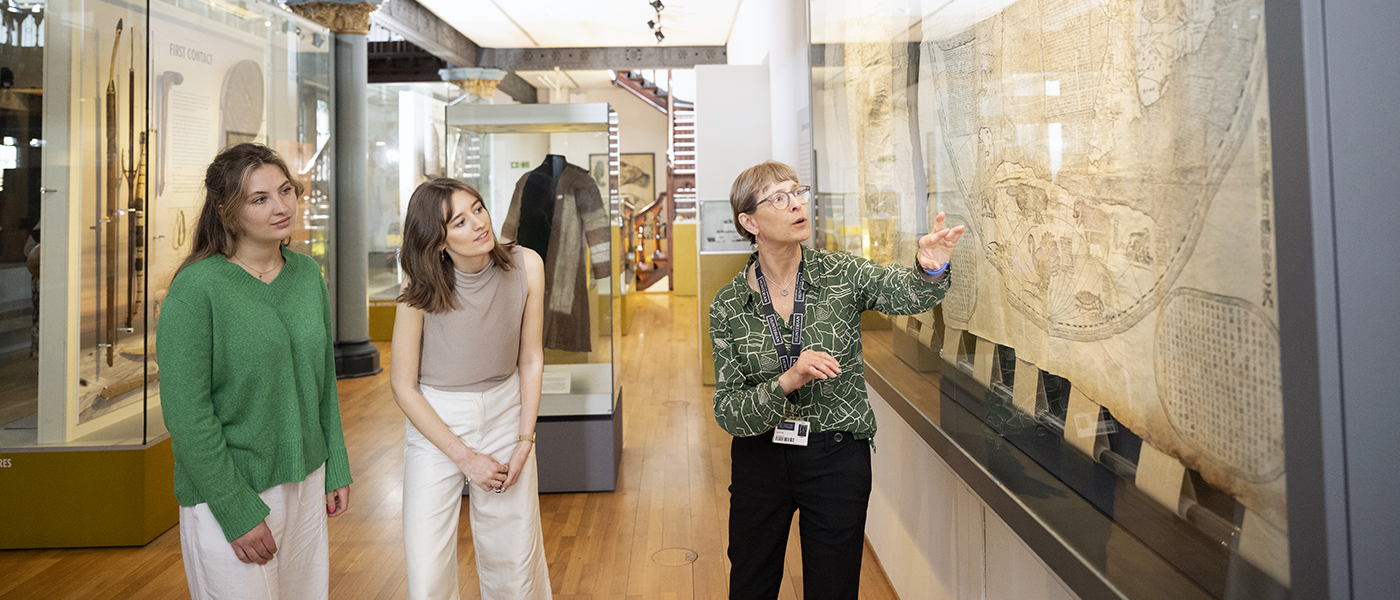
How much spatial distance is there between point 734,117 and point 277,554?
5.94 meters

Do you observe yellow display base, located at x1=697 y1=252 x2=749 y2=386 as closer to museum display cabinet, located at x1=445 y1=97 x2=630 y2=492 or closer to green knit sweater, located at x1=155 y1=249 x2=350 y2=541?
museum display cabinet, located at x1=445 y1=97 x2=630 y2=492

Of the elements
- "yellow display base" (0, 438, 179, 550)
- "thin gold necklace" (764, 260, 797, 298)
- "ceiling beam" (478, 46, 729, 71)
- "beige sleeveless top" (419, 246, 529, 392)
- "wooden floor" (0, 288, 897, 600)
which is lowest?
"wooden floor" (0, 288, 897, 600)

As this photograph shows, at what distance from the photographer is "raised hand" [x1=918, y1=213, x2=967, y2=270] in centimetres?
150

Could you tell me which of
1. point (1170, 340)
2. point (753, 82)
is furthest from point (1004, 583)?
point (753, 82)

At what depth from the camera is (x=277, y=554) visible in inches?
66.7

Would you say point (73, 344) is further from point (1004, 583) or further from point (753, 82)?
point (753, 82)

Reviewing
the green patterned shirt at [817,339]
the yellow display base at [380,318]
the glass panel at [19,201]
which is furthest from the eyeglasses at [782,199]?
the yellow display base at [380,318]

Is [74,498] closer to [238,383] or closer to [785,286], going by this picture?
[238,383]

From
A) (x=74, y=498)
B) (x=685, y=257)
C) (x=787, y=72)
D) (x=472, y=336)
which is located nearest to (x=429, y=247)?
(x=472, y=336)

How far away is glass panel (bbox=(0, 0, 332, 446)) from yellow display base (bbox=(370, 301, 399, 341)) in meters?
5.42

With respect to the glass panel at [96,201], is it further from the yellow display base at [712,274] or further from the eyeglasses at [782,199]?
the yellow display base at [712,274]

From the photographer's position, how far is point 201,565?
5.25 ft

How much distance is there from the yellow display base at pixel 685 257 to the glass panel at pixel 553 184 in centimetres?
969

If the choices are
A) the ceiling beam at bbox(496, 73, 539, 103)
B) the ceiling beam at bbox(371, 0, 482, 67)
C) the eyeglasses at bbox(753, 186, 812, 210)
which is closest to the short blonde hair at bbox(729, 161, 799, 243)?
the eyeglasses at bbox(753, 186, 812, 210)
